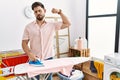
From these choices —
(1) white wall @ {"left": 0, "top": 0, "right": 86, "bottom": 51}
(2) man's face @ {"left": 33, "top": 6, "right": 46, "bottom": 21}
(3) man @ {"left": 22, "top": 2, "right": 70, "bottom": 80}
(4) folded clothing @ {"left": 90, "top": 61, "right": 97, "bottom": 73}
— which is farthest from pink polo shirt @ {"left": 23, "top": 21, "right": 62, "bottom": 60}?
(4) folded clothing @ {"left": 90, "top": 61, "right": 97, "bottom": 73}

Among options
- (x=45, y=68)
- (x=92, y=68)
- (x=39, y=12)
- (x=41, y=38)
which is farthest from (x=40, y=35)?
(x=92, y=68)

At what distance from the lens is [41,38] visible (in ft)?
6.18

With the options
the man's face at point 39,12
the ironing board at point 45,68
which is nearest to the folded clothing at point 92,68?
the ironing board at point 45,68

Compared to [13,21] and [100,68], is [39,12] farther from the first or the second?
[100,68]

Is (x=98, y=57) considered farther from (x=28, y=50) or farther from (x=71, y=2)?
(x=28, y=50)

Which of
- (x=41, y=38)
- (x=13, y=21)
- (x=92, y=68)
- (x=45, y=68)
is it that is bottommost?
(x=92, y=68)

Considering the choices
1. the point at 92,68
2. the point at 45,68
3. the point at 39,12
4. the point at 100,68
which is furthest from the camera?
the point at 92,68

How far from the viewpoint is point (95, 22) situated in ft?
11.3

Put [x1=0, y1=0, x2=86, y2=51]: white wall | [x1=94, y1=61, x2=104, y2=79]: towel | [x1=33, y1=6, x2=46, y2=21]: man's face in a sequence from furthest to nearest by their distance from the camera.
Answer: [x1=0, y1=0, x2=86, y2=51]: white wall, [x1=94, y1=61, x2=104, y2=79]: towel, [x1=33, y1=6, x2=46, y2=21]: man's face

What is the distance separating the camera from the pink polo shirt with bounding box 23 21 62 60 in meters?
1.89

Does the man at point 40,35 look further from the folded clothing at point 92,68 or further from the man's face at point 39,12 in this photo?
the folded clothing at point 92,68

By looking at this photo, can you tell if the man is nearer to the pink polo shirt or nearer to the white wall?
the pink polo shirt

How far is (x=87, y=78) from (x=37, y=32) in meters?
1.83

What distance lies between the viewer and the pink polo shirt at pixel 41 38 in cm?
189
